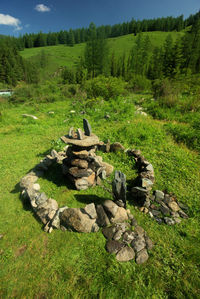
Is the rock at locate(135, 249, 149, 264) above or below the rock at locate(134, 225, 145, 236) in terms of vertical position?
below

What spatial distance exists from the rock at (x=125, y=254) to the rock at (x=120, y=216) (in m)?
0.56

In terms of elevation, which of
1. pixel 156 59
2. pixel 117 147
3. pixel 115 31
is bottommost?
pixel 117 147

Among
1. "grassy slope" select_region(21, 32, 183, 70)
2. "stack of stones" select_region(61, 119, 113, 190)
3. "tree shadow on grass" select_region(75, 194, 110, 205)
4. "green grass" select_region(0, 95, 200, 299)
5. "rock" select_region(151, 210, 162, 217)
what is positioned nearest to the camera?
"green grass" select_region(0, 95, 200, 299)

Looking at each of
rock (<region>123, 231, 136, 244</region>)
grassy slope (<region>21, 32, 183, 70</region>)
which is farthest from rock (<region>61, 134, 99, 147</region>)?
grassy slope (<region>21, 32, 183, 70</region>)

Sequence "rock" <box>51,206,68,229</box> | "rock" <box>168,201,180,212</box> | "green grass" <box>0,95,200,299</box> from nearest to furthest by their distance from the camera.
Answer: "green grass" <box>0,95,200,299</box>, "rock" <box>51,206,68,229</box>, "rock" <box>168,201,180,212</box>

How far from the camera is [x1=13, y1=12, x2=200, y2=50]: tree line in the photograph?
70444mm

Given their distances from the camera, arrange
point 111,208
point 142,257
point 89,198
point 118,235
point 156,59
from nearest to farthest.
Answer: point 142,257
point 118,235
point 111,208
point 89,198
point 156,59

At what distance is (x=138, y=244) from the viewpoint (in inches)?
104

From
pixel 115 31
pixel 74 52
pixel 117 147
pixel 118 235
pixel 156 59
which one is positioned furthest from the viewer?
pixel 115 31

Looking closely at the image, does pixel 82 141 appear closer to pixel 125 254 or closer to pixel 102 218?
pixel 102 218

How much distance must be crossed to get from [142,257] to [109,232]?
2.43 feet

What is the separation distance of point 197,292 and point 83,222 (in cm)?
217

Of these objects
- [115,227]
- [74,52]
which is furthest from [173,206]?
[74,52]

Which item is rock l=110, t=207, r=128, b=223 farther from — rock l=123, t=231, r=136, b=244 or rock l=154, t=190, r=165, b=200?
rock l=154, t=190, r=165, b=200
